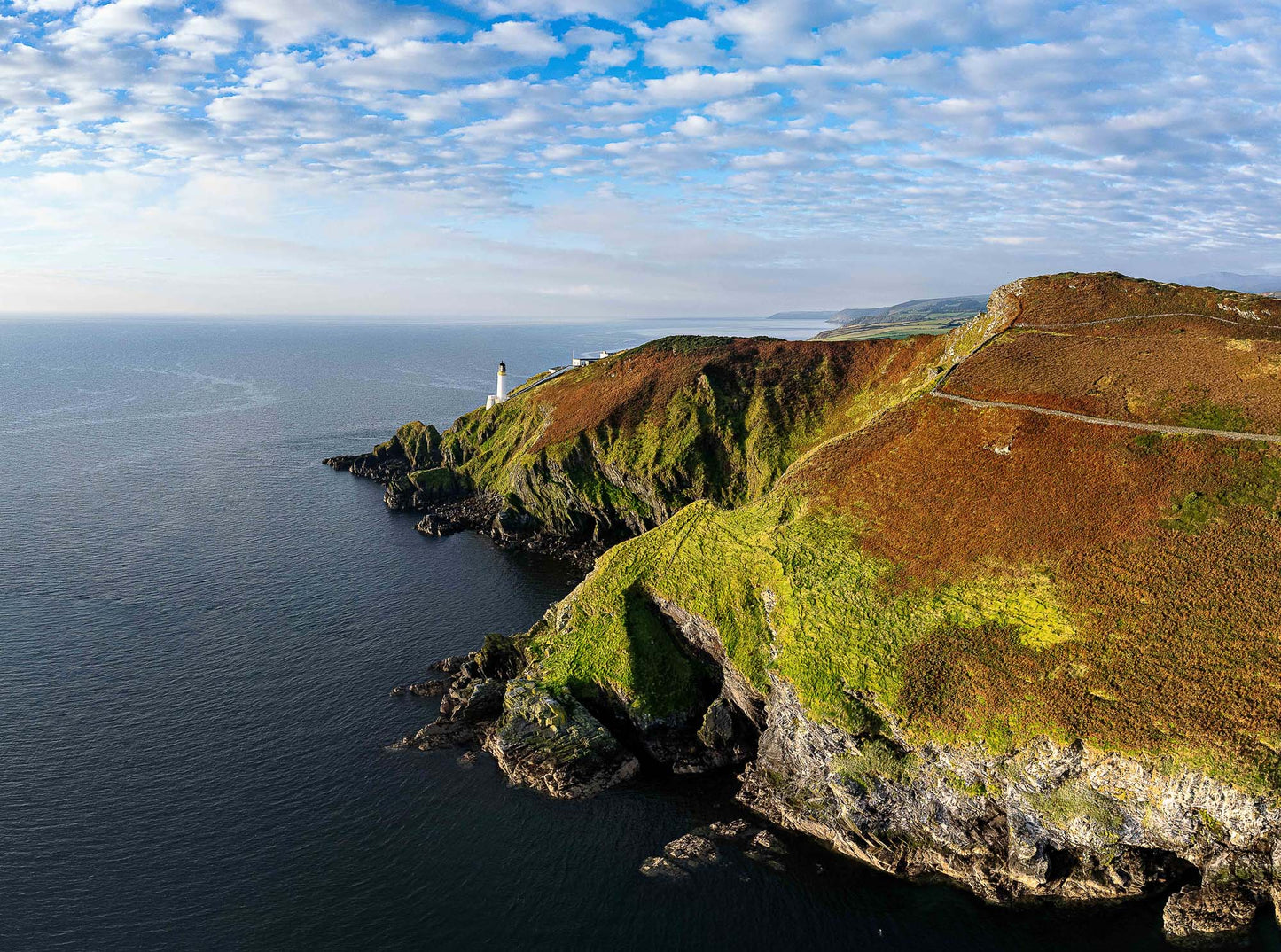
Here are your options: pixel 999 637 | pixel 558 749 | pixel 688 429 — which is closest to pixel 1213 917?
pixel 999 637

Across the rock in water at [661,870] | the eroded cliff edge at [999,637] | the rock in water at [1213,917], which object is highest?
the eroded cliff edge at [999,637]

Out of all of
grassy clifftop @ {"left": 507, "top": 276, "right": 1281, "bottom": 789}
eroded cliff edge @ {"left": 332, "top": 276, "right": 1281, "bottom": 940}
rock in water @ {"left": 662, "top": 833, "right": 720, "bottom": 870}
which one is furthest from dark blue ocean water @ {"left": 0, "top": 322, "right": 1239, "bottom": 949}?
grassy clifftop @ {"left": 507, "top": 276, "right": 1281, "bottom": 789}

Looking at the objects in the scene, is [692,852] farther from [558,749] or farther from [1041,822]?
[1041,822]

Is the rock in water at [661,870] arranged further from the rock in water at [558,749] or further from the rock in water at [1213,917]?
the rock in water at [1213,917]

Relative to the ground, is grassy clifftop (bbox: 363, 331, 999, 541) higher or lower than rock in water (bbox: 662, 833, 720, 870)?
higher

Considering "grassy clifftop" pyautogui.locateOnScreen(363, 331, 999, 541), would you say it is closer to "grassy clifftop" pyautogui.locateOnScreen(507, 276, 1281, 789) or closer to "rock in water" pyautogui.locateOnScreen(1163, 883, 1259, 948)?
"grassy clifftop" pyautogui.locateOnScreen(507, 276, 1281, 789)

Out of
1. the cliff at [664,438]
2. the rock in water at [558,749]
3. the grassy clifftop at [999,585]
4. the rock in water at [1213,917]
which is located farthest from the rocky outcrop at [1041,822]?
the cliff at [664,438]
